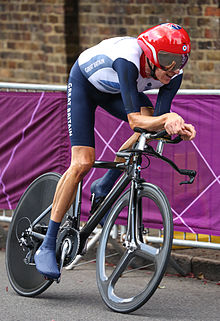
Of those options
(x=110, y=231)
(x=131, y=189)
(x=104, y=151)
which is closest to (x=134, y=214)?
(x=131, y=189)

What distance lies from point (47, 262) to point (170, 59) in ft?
5.30

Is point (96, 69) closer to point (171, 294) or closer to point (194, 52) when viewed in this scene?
point (171, 294)

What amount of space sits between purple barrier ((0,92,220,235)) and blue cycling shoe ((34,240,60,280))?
1459 millimetres

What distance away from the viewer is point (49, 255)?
5.82 metres

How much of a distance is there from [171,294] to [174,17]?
5.75 metres

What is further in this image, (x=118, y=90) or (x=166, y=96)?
(x=118, y=90)

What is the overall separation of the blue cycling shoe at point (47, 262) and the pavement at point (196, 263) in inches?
54.0

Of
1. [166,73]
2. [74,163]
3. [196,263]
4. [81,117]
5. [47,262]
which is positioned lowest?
[196,263]

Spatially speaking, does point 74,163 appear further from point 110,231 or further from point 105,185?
point 110,231

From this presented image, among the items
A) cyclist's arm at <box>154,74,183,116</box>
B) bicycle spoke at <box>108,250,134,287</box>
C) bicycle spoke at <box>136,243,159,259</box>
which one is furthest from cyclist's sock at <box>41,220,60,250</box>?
cyclist's arm at <box>154,74,183,116</box>

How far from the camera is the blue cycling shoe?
5.74 metres

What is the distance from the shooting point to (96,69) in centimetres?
570

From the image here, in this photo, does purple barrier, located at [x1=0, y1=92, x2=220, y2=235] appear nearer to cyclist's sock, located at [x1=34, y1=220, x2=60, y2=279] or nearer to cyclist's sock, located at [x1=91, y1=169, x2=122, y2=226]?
cyclist's sock, located at [x1=91, y1=169, x2=122, y2=226]

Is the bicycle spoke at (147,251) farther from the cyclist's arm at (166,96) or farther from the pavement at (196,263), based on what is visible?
the pavement at (196,263)
